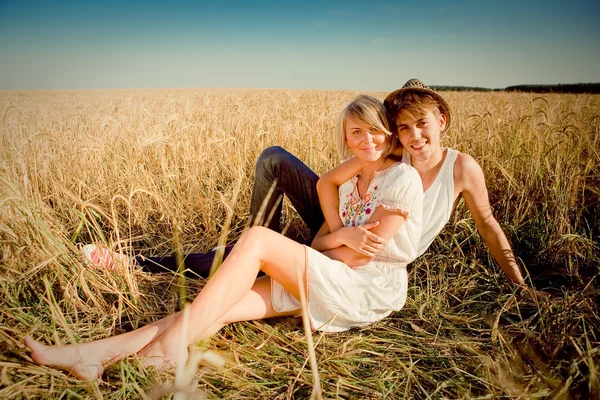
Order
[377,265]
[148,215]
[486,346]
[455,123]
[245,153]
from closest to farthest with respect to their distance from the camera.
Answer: [486,346] → [377,265] → [148,215] → [245,153] → [455,123]

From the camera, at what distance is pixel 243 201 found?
2652mm

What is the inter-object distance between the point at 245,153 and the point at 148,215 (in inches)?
34.5

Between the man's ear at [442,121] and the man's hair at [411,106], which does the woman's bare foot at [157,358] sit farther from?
the man's ear at [442,121]

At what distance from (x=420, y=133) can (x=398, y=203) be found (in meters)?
0.40

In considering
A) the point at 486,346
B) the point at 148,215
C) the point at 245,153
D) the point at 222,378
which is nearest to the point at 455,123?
the point at 245,153

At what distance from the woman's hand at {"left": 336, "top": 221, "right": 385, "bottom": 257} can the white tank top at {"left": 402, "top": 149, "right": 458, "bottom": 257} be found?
37cm

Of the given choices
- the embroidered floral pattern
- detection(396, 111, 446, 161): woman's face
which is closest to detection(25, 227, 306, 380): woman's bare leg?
the embroidered floral pattern

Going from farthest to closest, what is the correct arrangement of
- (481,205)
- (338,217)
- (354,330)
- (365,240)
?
1. (338,217)
2. (481,205)
3. (354,330)
4. (365,240)

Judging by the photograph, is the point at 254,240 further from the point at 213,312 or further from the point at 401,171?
the point at 401,171

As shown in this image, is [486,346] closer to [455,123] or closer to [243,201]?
[243,201]

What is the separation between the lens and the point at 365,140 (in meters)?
1.67

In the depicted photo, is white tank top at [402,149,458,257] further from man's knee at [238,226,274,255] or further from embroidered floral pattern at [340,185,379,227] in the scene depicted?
man's knee at [238,226,274,255]

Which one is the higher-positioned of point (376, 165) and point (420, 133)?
point (420, 133)

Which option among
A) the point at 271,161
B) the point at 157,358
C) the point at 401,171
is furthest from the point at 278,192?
the point at 157,358
